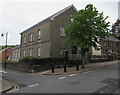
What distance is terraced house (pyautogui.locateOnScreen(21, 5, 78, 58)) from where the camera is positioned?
2559 cm

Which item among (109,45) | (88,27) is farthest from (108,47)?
(88,27)

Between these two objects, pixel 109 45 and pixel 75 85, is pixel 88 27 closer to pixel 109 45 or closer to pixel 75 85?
pixel 75 85

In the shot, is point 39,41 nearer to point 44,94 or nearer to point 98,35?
point 98,35

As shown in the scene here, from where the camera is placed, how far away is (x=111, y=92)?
328 inches

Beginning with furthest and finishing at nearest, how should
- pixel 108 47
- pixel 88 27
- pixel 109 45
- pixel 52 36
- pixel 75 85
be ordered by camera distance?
pixel 109 45 → pixel 108 47 → pixel 52 36 → pixel 88 27 → pixel 75 85

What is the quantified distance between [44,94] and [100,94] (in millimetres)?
3133

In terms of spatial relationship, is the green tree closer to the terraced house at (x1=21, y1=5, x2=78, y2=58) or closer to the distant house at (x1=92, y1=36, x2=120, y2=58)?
the terraced house at (x1=21, y1=5, x2=78, y2=58)

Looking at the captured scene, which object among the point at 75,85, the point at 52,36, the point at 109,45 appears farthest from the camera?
the point at 109,45

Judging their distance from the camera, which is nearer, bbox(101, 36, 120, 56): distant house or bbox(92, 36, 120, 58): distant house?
bbox(92, 36, 120, 58): distant house

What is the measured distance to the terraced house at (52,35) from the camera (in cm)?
2559

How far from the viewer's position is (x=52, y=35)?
25.6m

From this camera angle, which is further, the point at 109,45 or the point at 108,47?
the point at 109,45

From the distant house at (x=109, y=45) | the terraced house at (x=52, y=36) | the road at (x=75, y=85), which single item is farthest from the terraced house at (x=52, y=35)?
the distant house at (x=109, y=45)

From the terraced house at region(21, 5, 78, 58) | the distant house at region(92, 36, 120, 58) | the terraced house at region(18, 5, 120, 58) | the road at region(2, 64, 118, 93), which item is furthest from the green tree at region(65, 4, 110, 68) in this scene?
the distant house at region(92, 36, 120, 58)
